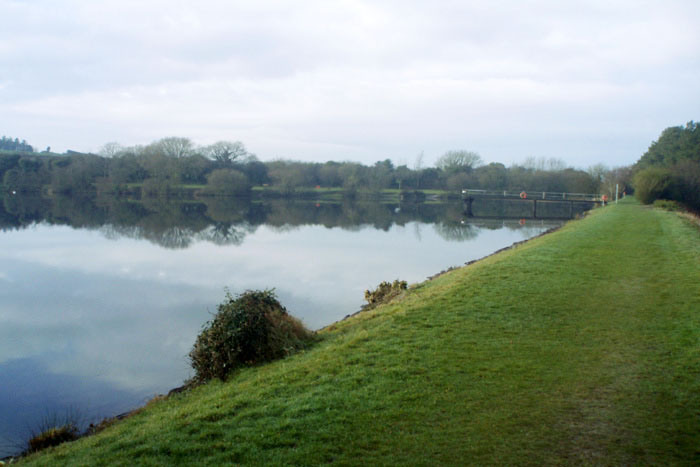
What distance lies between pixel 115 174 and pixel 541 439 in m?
85.3

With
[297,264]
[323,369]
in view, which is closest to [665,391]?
[323,369]

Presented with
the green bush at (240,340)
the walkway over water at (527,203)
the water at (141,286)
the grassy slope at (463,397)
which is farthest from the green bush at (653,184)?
the green bush at (240,340)

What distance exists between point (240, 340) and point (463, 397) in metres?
3.41

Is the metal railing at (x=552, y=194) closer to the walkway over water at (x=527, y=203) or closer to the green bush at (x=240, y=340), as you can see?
the walkway over water at (x=527, y=203)

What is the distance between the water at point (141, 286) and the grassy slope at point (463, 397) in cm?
240

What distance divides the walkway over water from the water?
19.5 m

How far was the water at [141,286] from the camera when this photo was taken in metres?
8.54

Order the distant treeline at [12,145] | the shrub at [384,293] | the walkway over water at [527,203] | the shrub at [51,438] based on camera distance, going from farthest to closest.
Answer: the distant treeline at [12,145]
the walkway over water at [527,203]
the shrub at [384,293]
the shrub at [51,438]

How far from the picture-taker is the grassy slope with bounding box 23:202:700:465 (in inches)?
167

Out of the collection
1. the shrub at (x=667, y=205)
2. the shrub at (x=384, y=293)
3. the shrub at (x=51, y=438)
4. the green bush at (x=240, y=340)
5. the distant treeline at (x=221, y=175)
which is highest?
the distant treeline at (x=221, y=175)

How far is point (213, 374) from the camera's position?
288 inches

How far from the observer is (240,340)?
7.30 meters

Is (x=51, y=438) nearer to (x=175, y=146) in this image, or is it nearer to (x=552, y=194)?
(x=552, y=194)

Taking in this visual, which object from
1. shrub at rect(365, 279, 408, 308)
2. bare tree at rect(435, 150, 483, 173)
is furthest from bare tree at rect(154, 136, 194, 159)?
shrub at rect(365, 279, 408, 308)
